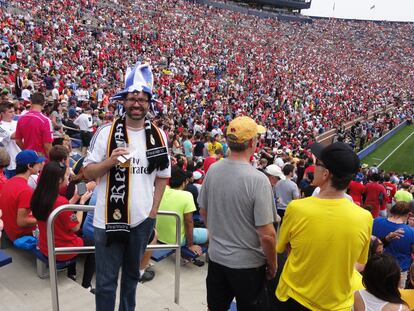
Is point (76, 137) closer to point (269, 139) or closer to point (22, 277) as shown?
point (22, 277)

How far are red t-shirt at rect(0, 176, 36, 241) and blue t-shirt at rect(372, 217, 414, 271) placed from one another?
13.2 feet

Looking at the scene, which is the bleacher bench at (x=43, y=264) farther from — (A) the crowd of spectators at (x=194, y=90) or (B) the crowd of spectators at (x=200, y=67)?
(B) the crowd of spectators at (x=200, y=67)

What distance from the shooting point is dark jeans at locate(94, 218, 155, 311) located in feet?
8.63

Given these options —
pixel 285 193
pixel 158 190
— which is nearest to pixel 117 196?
pixel 158 190

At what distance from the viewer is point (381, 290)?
103 inches

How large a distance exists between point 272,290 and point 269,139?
17517mm

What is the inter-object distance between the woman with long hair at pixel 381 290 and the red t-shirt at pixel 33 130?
455 cm

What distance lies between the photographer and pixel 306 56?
47.2 metres

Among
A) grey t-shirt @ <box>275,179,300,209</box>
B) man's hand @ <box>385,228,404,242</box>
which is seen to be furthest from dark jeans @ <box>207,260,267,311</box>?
grey t-shirt @ <box>275,179,300,209</box>

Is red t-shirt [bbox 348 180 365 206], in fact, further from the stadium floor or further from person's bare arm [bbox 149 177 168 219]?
the stadium floor

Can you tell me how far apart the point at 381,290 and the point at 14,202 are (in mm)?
3183

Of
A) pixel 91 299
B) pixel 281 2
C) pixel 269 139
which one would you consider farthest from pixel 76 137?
pixel 281 2

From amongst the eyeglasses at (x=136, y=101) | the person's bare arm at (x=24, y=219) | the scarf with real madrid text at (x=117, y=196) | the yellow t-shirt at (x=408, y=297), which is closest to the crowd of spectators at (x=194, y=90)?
the person's bare arm at (x=24, y=219)

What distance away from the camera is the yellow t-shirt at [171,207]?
4.38 meters
